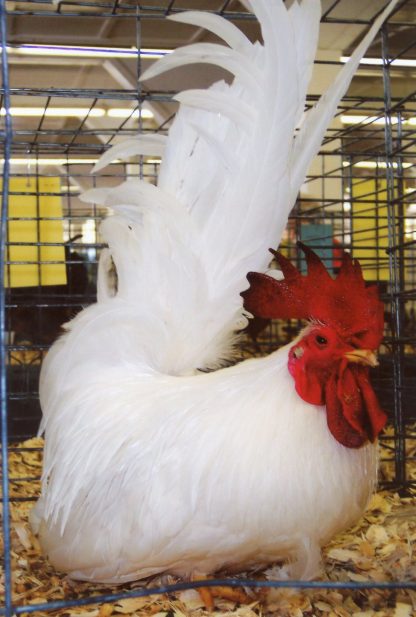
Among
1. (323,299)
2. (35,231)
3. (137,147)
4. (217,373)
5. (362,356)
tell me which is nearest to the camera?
(362,356)

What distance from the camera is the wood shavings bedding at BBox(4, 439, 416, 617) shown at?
5.82 feet

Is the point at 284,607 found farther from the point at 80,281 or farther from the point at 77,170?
the point at 77,170

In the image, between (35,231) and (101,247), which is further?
(35,231)

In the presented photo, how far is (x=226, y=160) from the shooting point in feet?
6.56

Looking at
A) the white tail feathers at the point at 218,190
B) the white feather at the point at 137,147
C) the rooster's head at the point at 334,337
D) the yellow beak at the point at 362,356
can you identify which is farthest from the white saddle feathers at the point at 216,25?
the yellow beak at the point at 362,356

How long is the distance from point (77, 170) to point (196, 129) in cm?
866

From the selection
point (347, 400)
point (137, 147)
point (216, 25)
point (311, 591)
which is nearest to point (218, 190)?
point (137, 147)

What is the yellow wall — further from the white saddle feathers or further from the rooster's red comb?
the rooster's red comb

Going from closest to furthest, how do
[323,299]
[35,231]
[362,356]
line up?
1. [362,356]
2. [323,299]
3. [35,231]

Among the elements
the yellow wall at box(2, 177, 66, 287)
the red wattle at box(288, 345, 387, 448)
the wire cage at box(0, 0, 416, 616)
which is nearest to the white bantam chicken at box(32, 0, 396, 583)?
the red wattle at box(288, 345, 387, 448)

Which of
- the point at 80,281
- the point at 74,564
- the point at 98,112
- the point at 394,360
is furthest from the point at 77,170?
the point at 74,564

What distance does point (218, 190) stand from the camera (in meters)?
2.06

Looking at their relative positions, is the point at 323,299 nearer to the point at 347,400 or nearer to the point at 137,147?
the point at 347,400

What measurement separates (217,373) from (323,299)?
1.30 ft
